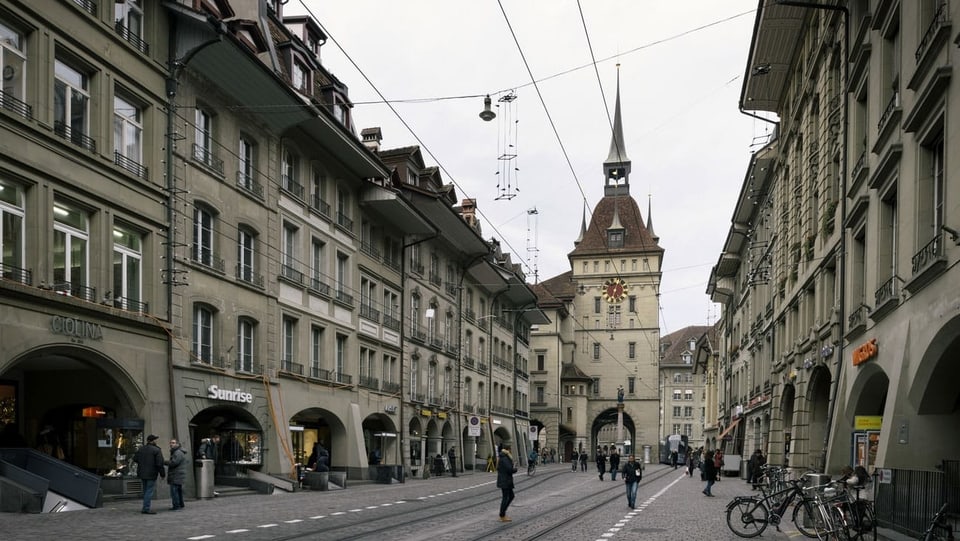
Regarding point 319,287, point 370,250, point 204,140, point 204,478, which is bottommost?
point 204,478

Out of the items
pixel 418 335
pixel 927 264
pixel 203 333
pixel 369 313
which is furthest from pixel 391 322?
pixel 927 264

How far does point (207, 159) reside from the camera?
25.3 m

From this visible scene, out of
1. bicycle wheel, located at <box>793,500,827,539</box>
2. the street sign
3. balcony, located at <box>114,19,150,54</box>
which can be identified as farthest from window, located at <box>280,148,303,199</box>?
bicycle wheel, located at <box>793,500,827,539</box>

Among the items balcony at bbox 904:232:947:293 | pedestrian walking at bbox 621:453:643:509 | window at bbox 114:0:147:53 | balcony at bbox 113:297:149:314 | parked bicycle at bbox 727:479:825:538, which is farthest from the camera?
pedestrian walking at bbox 621:453:643:509

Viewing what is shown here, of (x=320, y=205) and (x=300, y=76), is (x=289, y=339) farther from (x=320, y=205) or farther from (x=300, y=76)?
(x=300, y=76)

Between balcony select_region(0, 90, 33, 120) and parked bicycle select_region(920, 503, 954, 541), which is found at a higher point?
balcony select_region(0, 90, 33, 120)

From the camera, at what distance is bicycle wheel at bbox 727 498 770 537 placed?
16.3 m

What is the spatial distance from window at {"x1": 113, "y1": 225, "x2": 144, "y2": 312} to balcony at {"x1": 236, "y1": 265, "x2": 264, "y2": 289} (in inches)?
186

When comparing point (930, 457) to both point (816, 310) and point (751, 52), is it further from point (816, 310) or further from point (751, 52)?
point (751, 52)

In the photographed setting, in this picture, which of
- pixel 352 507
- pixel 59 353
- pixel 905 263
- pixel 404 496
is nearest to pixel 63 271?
pixel 59 353

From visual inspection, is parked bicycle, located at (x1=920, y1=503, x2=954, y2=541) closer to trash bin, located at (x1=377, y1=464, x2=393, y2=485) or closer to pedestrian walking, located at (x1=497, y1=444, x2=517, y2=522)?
pedestrian walking, located at (x1=497, y1=444, x2=517, y2=522)

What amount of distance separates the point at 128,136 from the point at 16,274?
5298 mm

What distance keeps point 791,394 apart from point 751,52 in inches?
486

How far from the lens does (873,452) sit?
19.9 metres
